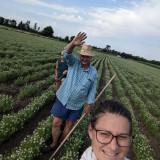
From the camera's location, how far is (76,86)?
7453 millimetres

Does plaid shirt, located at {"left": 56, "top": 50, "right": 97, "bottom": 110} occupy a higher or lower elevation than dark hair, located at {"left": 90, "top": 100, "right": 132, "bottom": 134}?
lower

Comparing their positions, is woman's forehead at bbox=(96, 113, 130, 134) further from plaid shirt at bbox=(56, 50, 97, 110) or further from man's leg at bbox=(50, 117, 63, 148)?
man's leg at bbox=(50, 117, 63, 148)

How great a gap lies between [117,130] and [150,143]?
381 inches

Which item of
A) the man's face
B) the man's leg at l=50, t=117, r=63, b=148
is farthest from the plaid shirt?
the man's leg at l=50, t=117, r=63, b=148

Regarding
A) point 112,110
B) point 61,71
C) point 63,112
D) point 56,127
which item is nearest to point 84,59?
point 63,112

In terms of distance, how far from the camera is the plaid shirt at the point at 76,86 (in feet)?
24.2

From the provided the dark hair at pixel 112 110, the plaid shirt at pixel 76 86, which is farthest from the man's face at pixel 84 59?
the dark hair at pixel 112 110

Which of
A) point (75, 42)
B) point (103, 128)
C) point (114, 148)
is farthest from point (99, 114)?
point (75, 42)

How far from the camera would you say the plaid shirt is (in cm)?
738

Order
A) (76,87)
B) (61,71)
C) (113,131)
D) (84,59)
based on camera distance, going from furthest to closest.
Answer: (61,71), (76,87), (84,59), (113,131)

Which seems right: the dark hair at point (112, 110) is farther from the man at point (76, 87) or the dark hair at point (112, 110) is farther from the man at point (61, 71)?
the man at point (61, 71)

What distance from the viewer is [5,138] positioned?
845 cm

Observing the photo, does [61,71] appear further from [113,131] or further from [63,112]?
[113,131]

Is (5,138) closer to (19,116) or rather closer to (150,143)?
(19,116)
